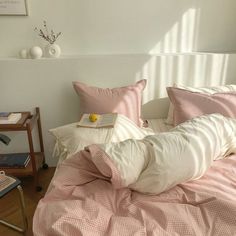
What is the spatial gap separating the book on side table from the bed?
1.30 feet

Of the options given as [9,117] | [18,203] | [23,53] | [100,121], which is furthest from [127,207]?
[23,53]

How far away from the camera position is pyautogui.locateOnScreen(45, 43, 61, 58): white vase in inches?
82.3

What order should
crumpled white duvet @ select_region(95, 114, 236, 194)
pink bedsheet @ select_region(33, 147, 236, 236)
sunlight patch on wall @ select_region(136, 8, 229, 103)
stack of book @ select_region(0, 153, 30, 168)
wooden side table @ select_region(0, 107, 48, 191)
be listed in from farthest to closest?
sunlight patch on wall @ select_region(136, 8, 229, 103), stack of book @ select_region(0, 153, 30, 168), wooden side table @ select_region(0, 107, 48, 191), crumpled white duvet @ select_region(95, 114, 236, 194), pink bedsheet @ select_region(33, 147, 236, 236)

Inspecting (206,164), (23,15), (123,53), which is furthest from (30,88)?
(206,164)

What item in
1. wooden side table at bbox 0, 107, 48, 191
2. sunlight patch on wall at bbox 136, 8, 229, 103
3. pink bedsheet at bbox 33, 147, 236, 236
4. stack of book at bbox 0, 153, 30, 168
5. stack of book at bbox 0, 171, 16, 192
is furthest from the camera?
sunlight patch on wall at bbox 136, 8, 229, 103

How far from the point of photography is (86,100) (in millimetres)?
1985

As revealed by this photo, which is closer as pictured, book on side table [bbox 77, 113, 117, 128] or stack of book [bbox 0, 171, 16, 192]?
stack of book [bbox 0, 171, 16, 192]

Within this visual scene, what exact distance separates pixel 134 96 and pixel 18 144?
1065 mm

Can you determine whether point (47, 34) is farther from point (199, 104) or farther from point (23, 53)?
point (199, 104)

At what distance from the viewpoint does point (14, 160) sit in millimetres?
2084

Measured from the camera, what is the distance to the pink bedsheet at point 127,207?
1051 millimetres

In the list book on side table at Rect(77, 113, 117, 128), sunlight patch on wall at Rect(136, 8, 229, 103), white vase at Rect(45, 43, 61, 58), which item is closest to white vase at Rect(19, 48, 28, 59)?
white vase at Rect(45, 43, 61, 58)

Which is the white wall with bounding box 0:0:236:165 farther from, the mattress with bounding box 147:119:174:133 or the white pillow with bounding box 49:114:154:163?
the white pillow with bounding box 49:114:154:163

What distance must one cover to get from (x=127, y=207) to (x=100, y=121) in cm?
70
